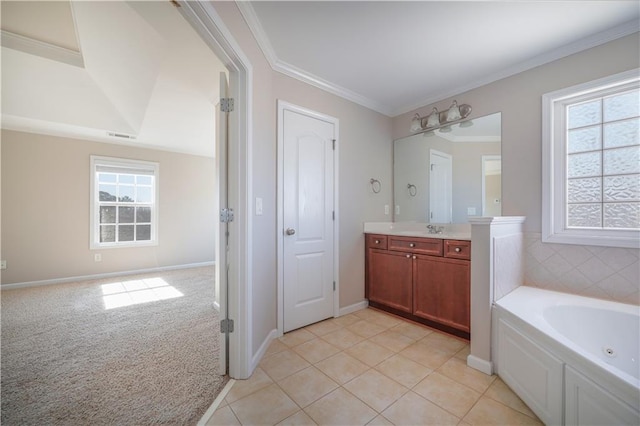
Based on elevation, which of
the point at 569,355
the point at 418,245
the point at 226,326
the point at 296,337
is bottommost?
the point at 296,337

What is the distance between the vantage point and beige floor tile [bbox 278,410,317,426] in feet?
4.39

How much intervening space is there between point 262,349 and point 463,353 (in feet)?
5.25

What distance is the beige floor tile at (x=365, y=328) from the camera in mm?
2381

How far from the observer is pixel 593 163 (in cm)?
201

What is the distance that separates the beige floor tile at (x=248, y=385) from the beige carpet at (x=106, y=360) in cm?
10

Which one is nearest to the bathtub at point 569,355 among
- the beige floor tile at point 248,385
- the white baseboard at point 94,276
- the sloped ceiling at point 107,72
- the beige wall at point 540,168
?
the beige wall at point 540,168

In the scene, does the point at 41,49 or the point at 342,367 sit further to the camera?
the point at 41,49

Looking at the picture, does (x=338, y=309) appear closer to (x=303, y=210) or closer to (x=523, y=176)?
(x=303, y=210)

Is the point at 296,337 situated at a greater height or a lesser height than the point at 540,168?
lesser

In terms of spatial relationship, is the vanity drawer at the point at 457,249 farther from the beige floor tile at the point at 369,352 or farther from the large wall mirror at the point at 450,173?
the beige floor tile at the point at 369,352

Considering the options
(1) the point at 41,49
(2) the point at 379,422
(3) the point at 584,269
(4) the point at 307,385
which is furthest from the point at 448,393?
(1) the point at 41,49

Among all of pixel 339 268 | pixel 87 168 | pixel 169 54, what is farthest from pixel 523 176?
pixel 87 168

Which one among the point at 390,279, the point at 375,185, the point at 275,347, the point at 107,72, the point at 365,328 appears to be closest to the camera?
the point at 275,347

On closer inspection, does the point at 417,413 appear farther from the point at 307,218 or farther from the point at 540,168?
the point at 540,168
